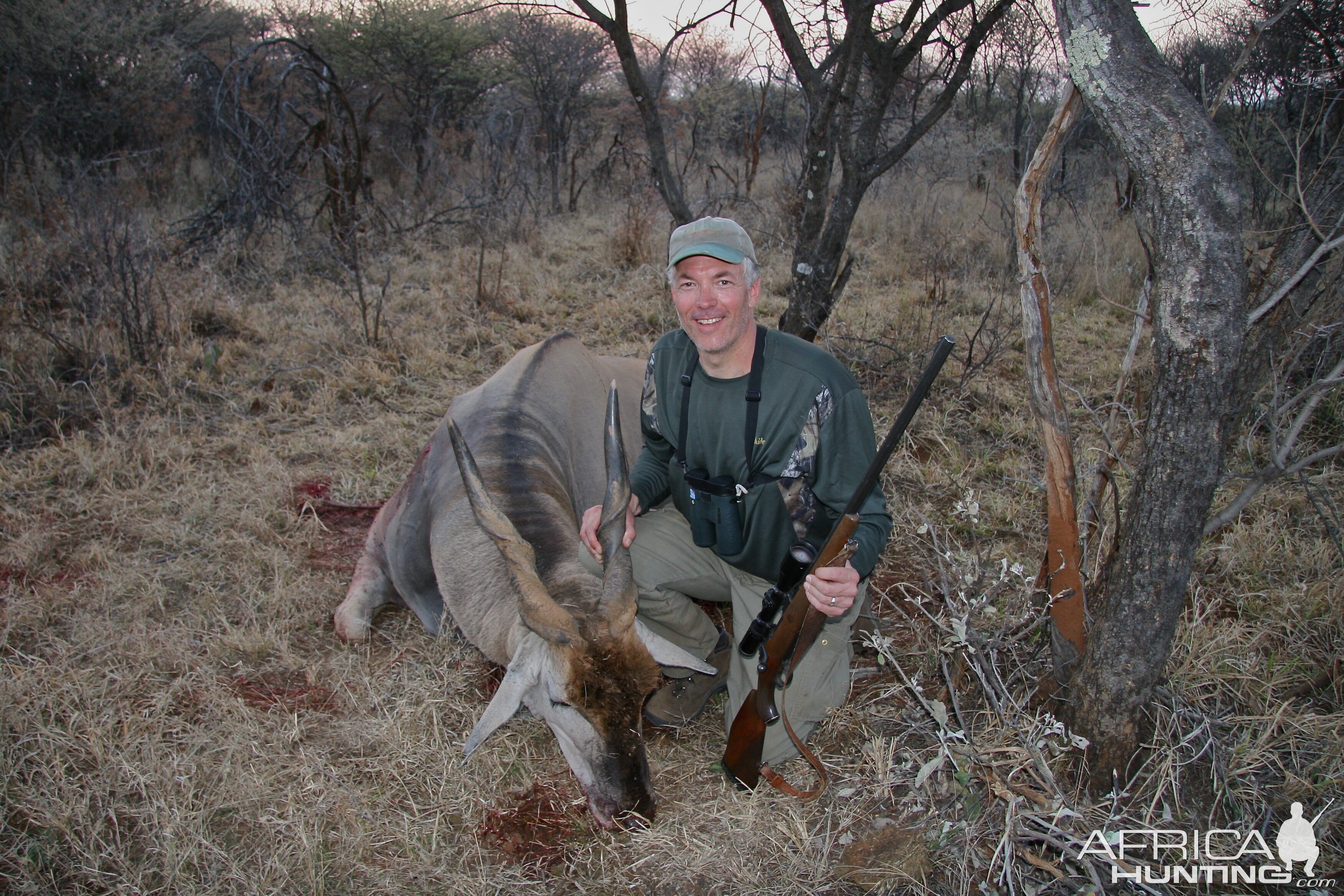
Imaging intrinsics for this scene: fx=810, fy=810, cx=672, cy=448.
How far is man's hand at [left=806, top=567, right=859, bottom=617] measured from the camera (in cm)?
265

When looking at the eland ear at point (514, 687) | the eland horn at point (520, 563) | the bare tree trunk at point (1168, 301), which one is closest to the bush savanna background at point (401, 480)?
the eland ear at point (514, 687)

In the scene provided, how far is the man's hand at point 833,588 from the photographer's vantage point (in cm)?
265

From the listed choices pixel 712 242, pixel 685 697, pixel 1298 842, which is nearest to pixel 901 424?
pixel 712 242

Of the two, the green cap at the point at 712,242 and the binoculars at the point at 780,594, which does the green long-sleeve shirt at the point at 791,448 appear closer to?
the binoculars at the point at 780,594

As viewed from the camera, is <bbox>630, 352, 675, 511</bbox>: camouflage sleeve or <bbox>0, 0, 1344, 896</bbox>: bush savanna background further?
<bbox>630, 352, 675, 511</bbox>: camouflage sleeve

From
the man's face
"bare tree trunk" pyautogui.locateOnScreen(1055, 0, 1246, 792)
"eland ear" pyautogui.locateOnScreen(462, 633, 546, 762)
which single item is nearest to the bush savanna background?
"eland ear" pyautogui.locateOnScreen(462, 633, 546, 762)

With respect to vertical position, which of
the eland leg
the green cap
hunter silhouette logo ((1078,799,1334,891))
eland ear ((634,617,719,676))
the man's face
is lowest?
hunter silhouette logo ((1078,799,1334,891))

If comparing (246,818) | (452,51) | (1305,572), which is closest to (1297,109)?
(1305,572)

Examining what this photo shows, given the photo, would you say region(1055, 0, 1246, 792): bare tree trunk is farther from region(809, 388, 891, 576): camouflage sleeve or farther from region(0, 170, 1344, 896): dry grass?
region(809, 388, 891, 576): camouflage sleeve

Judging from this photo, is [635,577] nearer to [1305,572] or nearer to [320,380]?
[1305,572]

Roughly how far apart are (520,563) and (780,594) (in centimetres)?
97

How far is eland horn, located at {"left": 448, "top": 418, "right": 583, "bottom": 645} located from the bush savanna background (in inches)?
24.1

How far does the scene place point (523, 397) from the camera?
4.49 meters

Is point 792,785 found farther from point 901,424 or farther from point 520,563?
point 901,424
